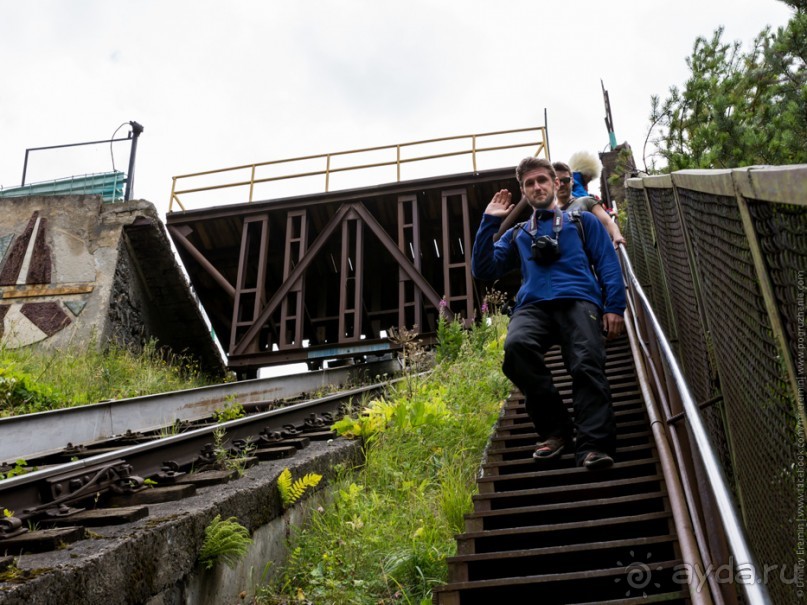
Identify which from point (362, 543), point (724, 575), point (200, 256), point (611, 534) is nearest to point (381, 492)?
point (362, 543)

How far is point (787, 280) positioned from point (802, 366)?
18cm

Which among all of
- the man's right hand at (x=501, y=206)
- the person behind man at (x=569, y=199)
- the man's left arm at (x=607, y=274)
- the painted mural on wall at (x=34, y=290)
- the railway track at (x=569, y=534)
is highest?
the painted mural on wall at (x=34, y=290)

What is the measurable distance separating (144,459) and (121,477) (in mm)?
599

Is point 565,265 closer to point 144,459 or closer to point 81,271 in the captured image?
point 144,459

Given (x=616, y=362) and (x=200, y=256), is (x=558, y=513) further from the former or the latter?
(x=200, y=256)

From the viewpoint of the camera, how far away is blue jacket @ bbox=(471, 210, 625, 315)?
394cm

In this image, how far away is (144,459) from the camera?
450cm

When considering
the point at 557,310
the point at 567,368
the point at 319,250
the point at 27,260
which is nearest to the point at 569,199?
the point at 557,310

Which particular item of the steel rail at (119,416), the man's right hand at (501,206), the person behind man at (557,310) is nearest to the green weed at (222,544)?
the person behind man at (557,310)

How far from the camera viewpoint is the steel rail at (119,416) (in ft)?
18.0

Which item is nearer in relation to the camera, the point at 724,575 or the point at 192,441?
the point at 724,575

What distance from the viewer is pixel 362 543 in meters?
3.70

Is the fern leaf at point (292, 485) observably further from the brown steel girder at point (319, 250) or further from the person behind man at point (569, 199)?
the brown steel girder at point (319, 250)

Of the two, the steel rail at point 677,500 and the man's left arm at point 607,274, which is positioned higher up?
the man's left arm at point 607,274
